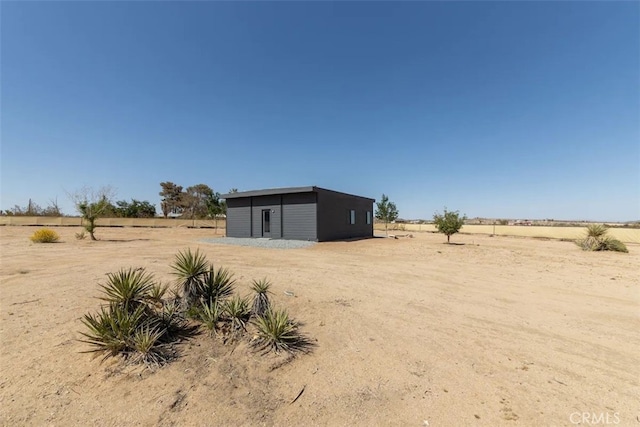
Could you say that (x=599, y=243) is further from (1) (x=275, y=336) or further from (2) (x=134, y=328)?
(2) (x=134, y=328)

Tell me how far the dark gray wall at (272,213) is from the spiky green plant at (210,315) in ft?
47.8

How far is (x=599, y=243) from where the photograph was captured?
14758mm

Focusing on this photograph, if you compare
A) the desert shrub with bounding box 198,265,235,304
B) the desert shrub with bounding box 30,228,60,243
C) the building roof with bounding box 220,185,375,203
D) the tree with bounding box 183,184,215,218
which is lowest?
the desert shrub with bounding box 198,265,235,304

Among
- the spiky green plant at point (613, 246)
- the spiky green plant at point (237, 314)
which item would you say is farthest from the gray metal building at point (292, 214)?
the spiky green plant at point (613, 246)

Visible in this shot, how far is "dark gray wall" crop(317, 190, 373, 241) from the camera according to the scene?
58.9ft

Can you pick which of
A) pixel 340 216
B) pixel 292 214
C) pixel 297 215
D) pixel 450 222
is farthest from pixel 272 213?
pixel 450 222

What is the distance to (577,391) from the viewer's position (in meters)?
2.73

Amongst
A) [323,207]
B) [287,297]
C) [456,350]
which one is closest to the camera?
[456,350]

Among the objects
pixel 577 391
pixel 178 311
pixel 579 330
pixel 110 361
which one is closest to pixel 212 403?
pixel 110 361

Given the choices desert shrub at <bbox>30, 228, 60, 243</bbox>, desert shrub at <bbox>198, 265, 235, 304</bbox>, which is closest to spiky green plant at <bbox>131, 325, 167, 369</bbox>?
desert shrub at <bbox>198, 265, 235, 304</bbox>

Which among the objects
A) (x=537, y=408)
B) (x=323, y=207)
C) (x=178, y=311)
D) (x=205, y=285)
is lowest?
(x=537, y=408)

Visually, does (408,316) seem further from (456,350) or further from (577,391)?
(577,391)

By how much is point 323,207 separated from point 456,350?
14.8 meters

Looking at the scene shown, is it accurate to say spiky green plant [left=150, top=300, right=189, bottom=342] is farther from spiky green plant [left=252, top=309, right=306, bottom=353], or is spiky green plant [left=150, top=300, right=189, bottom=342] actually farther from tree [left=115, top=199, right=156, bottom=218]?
tree [left=115, top=199, right=156, bottom=218]
